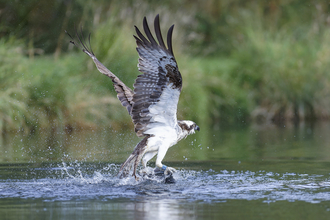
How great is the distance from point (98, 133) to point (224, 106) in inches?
170

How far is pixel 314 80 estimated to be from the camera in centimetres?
1545

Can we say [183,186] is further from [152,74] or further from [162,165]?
[152,74]

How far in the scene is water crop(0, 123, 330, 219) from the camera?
503 centimetres

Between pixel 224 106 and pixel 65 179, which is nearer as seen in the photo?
pixel 65 179

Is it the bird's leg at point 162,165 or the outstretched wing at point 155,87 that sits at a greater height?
the outstretched wing at point 155,87

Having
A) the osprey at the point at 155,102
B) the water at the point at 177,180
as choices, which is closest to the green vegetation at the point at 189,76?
the water at the point at 177,180

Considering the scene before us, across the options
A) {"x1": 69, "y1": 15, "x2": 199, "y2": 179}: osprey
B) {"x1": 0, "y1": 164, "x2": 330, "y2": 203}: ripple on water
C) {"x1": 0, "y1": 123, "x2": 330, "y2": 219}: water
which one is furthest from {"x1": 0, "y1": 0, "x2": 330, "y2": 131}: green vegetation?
{"x1": 69, "y1": 15, "x2": 199, "y2": 179}: osprey

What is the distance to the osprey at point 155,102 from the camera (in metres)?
6.40

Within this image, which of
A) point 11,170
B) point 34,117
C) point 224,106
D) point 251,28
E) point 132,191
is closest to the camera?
point 132,191

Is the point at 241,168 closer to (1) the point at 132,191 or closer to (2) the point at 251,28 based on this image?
(1) the point at 132,191

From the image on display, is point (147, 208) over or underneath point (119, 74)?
underneath

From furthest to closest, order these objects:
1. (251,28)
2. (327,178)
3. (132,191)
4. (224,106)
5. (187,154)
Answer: (251,28) → (224,106) → (187,154) → (327,178) → (132,191)

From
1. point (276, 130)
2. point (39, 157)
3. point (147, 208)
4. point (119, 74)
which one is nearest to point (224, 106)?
point (276, 130)

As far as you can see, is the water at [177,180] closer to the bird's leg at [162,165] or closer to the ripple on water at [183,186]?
the ripple on water at [183,186]
